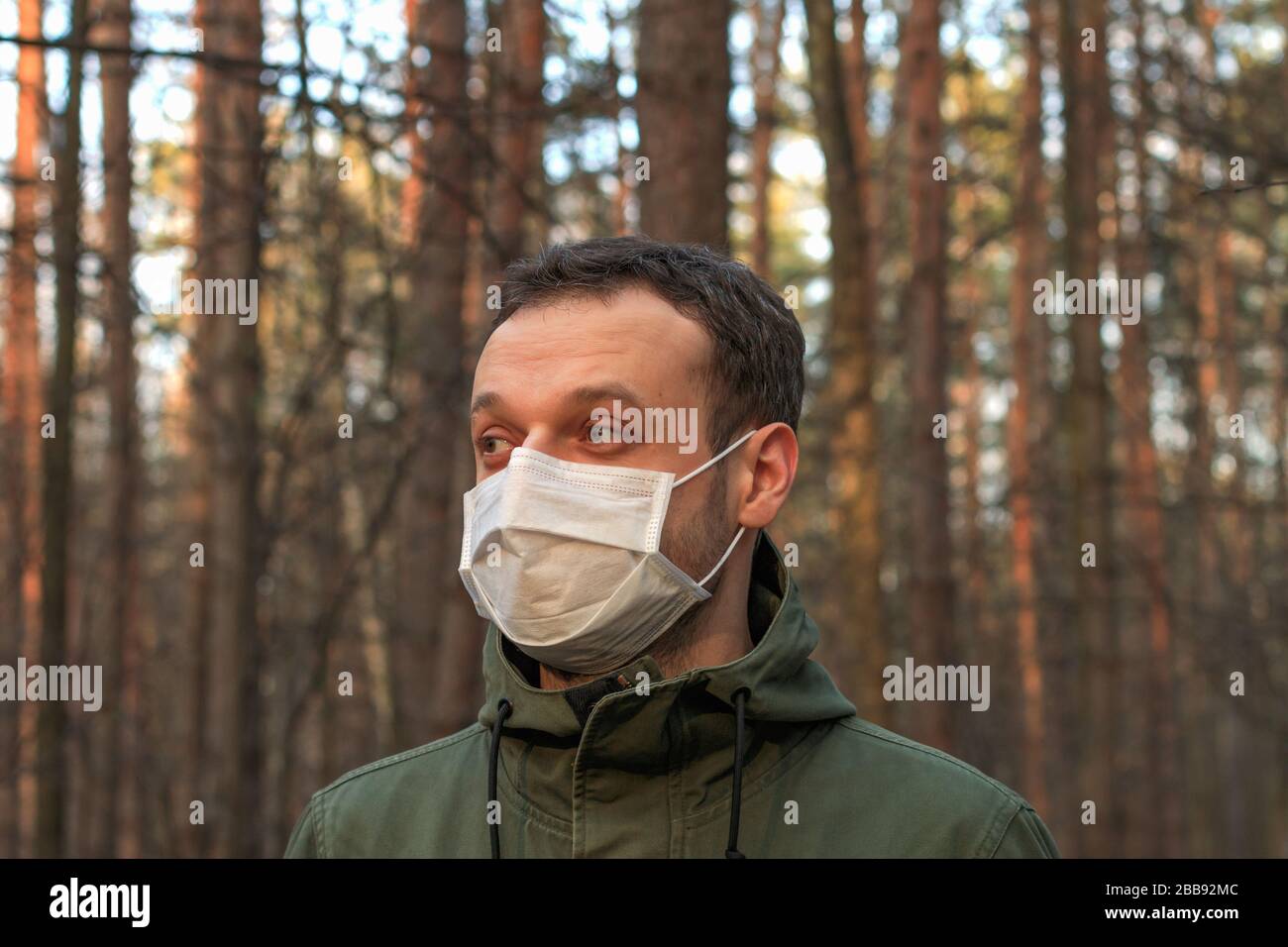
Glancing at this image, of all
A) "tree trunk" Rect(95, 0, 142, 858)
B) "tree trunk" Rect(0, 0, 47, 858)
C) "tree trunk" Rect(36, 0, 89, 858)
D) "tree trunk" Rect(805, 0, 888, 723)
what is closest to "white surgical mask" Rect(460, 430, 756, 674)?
"tree trunk" Rect(36, 0, 89, 858)

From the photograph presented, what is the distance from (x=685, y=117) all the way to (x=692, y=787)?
3338 mm

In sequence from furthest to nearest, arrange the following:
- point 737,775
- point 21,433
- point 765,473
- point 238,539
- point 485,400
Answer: point 21,433 < point 238,539 < point 765,473 < point 485,400 < point 737,775

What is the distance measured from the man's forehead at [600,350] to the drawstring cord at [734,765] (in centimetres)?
56

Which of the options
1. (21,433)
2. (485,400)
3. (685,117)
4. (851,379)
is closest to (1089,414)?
(851,379)

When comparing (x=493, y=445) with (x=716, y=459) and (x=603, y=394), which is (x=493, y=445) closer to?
(x=603, y=394)

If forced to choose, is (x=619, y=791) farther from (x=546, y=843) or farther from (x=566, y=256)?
(x=566, y=256)

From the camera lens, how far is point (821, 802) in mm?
2328

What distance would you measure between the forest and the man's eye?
1.74 meters

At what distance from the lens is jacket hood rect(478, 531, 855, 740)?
7.48 ft

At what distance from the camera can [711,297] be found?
253 cm

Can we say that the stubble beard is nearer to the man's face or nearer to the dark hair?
the man's face

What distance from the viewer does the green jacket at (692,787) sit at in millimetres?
2271
